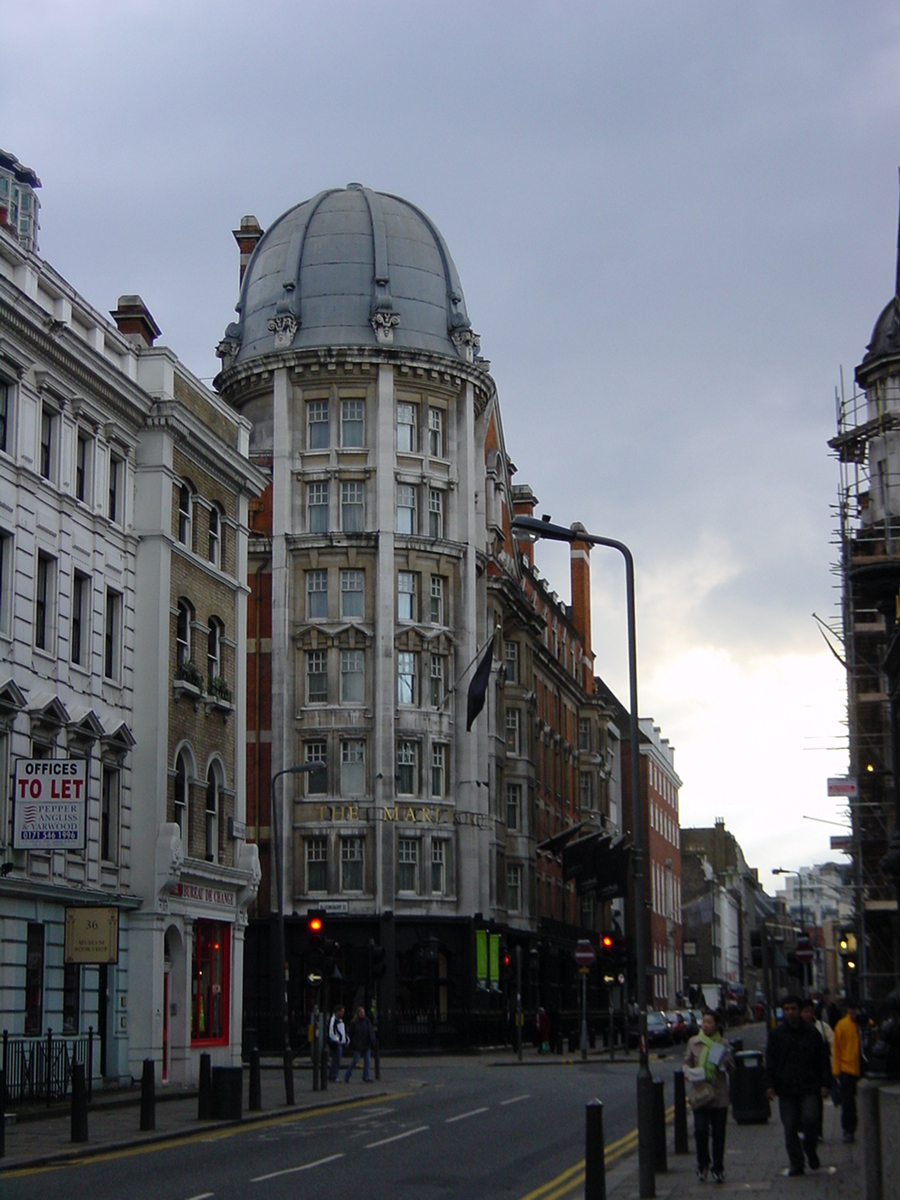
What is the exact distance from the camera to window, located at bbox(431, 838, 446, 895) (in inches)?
2392

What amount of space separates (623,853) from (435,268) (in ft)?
84.3

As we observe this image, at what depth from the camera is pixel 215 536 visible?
43.6 meters

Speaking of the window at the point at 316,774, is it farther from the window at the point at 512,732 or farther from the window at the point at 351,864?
the window at the point at 512,732

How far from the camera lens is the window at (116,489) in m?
38.1

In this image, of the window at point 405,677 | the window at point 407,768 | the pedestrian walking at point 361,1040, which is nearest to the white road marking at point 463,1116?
the pedestrian walking at point 361,1040

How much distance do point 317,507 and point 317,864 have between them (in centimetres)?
1290

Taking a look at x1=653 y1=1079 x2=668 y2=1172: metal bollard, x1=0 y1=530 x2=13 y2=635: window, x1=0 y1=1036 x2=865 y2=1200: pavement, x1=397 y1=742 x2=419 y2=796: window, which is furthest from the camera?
x1=397 y1=742 x2=419 y2=796: window

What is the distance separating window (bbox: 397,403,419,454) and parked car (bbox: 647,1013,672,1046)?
2245cm

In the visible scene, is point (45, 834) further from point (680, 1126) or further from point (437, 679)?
point (437, 679)

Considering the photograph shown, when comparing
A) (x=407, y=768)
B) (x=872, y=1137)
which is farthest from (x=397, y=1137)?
(x=407, y=768)

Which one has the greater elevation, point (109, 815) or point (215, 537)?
point (215, 537)

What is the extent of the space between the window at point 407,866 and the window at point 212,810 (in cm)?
1814

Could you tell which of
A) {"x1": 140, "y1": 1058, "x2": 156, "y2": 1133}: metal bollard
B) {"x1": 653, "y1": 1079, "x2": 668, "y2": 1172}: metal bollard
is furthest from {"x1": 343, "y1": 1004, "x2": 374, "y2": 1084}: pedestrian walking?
{"x1": 653, "y1": 1079, "x2": 668, "y2": 1172}: metal bollard

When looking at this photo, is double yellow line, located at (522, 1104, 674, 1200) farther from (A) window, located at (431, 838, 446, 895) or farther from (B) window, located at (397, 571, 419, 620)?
(B) window, located at (397, 571, 419, 620)
